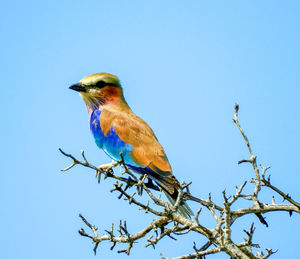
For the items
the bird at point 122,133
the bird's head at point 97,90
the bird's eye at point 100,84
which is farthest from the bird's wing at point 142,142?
the bird's eye at point 100,84

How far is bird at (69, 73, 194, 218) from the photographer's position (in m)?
5.99

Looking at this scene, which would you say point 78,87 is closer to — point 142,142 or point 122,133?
point 122,133

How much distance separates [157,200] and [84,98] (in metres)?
3.57

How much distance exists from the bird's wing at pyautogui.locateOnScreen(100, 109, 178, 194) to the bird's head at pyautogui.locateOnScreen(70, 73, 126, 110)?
387 mm

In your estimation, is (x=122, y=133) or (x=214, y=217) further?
(x=122, y=133)

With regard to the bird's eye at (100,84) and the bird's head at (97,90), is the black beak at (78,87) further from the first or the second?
the bird's eye at (100,84)

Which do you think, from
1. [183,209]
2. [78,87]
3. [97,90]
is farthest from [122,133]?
[183,209]

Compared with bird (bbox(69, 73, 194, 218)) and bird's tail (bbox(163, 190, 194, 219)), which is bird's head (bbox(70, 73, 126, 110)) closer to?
bird (bbox(69, 73, 194, 218))

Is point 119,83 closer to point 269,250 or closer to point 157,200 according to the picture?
point 157,200

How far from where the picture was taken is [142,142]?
6516 mm

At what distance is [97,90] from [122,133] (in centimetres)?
120

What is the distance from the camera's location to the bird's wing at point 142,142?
5988 mm

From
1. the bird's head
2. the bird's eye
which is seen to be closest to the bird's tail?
the bird's head

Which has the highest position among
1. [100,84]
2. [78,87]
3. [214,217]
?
[100,84]
